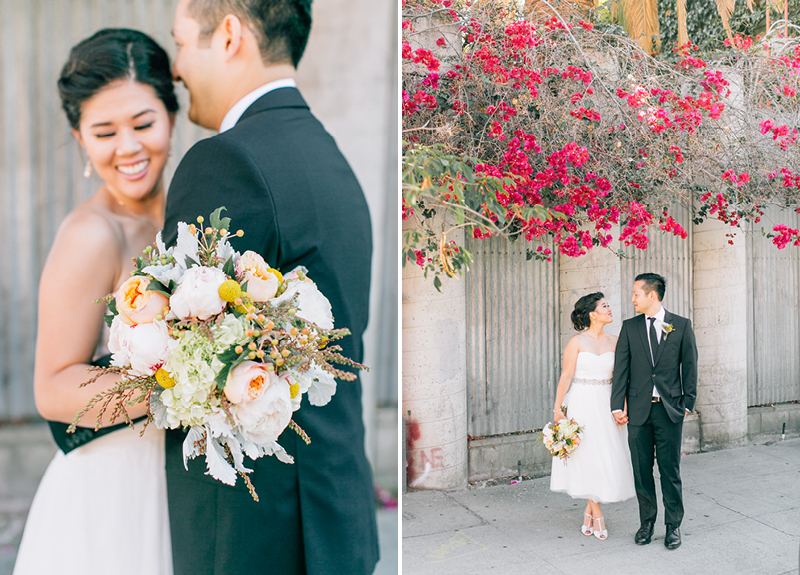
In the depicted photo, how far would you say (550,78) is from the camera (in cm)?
502

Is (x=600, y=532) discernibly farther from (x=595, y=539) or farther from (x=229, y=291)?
(x=229, y=291)

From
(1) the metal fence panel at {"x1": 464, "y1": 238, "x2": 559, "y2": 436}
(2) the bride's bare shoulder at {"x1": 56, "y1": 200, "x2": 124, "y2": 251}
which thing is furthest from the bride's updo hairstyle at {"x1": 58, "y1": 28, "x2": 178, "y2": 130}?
(1) the metal fence panel at {"x1": 464, "y1": 238, "x2": 559, "y2": 436}

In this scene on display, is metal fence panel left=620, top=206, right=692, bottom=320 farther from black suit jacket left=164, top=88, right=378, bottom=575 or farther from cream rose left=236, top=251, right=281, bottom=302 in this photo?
cream rose left=236, top=251, right=281, bottom=302

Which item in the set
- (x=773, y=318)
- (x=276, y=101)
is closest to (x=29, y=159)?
(x=276, y=101)

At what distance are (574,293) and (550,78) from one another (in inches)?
81.4

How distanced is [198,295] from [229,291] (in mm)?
86

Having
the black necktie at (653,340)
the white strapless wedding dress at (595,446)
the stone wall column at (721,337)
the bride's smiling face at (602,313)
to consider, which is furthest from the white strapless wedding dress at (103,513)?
the stone wall column at (721,337)

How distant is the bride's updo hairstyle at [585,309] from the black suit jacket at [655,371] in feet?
0.96

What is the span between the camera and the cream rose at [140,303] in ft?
5.63

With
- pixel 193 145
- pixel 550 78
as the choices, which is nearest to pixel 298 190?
pixel 193 145

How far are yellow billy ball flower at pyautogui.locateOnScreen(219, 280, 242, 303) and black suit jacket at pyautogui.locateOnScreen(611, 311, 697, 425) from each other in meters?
3.44

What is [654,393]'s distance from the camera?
4.20 metres

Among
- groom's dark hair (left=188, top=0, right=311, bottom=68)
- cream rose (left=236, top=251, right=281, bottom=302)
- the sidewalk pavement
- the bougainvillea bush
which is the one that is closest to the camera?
cream rose (left=236, top=251, right=281, bottom=302)

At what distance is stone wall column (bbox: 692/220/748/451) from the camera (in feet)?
21.2
